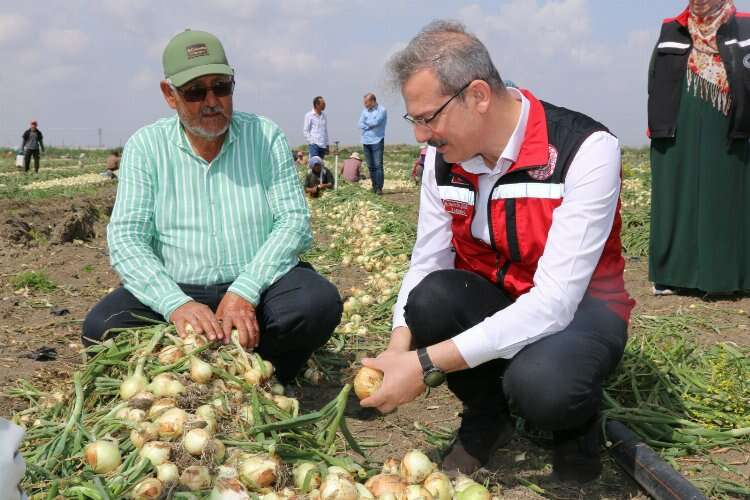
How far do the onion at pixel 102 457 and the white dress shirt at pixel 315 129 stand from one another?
12.0 m

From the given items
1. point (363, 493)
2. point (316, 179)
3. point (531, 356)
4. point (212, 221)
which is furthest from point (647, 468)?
point (316, 179)

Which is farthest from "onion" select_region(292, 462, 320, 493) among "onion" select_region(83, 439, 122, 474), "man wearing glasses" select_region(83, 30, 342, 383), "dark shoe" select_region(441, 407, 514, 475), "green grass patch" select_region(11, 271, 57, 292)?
"green grass patch" select_region(11, 271, 57, 292)

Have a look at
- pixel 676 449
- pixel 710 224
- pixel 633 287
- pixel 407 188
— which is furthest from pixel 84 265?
pixel 407 188

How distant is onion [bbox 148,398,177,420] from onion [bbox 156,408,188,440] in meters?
0.04

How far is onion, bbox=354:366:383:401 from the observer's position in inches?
86.9

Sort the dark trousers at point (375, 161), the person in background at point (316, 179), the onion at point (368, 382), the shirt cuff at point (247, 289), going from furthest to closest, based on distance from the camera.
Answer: the dark trousers at point (375, 161), the person in background at point (316, 179), the shirt cuff at point (247, 289), the onion at point (368, 382)

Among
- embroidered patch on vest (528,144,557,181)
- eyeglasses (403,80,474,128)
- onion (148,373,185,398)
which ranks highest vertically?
eyeglasses (403,80,474,128)

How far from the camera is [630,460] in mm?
2406

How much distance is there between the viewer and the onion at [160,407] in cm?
215

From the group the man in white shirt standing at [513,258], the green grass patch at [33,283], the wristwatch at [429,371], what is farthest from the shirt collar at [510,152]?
the green grass patch at [33,283]

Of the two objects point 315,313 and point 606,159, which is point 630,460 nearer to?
point 606,159

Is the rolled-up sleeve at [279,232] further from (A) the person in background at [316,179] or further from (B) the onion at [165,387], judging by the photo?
(A) the person in background at [316,179]

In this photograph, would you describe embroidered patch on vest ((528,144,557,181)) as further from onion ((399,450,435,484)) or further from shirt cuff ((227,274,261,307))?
shirt cuff ((227,274,261,307))

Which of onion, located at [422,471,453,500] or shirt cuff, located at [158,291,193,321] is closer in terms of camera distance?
onion, located at [422,471,453,500]
